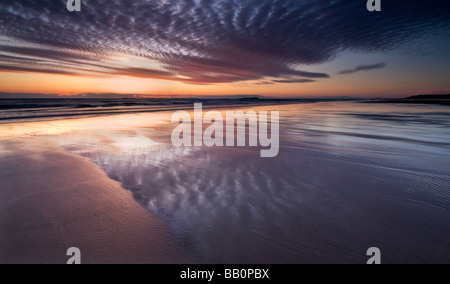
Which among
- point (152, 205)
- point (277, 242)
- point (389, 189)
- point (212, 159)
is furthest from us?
point (212, 159)

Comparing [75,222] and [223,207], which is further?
[223,207]

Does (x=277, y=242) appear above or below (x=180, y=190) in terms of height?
below

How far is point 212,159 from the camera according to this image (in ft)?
17.1

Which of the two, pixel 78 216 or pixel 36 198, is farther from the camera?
pixel 36 198

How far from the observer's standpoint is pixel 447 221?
2564 millimetres

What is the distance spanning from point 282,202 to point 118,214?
2.15 meters

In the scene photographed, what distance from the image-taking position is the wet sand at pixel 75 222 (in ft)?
6.96

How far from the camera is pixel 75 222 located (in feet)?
8.54

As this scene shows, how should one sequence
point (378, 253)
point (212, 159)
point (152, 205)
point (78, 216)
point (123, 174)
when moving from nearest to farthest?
point (378, 253) < point (78, 216) < point (152, 205) < point (123, 174) < point (212, 159)

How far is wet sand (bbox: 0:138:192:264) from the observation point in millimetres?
2121
